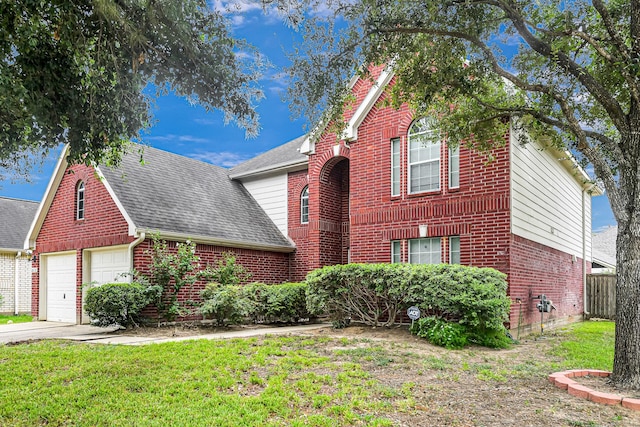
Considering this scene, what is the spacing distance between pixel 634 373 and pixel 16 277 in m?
23.1

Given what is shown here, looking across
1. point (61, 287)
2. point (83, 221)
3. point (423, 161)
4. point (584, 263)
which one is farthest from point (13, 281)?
point (584, 263)

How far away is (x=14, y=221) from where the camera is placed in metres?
23.8

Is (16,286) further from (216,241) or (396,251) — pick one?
(396,251)

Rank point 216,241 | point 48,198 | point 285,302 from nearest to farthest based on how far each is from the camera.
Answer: point 285,302
point 216,241
point 48,198

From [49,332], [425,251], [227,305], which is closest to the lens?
[227,305]

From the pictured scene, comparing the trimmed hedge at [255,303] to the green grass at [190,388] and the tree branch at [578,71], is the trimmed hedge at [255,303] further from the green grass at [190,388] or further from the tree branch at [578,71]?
the tree branch at [578,71]

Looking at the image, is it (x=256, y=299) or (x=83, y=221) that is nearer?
(x=256, y=299)

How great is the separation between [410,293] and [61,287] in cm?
1213

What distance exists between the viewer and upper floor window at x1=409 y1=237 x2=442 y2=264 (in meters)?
13.2

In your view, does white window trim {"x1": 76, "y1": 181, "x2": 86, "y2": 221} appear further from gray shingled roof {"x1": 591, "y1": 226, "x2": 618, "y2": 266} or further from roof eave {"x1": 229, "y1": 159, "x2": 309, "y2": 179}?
gray shingled roof {"x1": 591, "y1": 226, "x2": 618, "y2": 266}

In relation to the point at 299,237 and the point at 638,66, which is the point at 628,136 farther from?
the point at 299,237

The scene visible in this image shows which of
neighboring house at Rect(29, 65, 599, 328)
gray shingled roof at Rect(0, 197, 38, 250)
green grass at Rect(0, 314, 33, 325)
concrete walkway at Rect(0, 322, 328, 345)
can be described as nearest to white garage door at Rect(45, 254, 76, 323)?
neighboring house at Rect(29, 65, 599, 328)

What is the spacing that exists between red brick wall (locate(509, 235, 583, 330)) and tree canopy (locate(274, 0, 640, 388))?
337 centimetres

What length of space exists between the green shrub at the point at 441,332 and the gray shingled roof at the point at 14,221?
18.8 m
